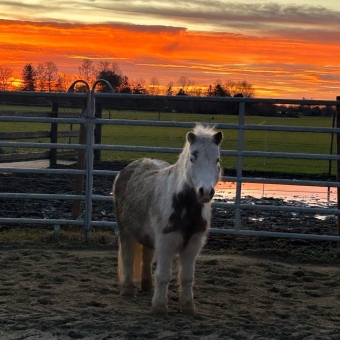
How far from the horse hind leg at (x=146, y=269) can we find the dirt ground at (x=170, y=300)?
0.10 metres

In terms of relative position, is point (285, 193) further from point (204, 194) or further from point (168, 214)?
point (204, 194)

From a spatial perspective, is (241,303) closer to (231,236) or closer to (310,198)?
(231,236)

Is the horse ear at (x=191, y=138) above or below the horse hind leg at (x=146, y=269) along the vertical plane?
above

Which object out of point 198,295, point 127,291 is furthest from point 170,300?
point 127,291

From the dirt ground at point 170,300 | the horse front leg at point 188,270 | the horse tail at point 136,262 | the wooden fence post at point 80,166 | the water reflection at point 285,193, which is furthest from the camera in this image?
the water reflection at point 285,193

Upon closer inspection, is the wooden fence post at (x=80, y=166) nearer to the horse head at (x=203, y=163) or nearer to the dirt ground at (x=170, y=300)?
the dirt ground at (x=170, y=300)

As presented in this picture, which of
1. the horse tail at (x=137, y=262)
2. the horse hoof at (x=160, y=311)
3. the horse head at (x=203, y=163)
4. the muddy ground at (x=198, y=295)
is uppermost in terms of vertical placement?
the horse head at (x=203, y=163)

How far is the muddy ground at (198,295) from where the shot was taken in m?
4.90

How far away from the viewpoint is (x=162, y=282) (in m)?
5.38

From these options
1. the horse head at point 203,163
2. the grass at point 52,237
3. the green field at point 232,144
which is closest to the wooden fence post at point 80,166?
the grass at point 52,237

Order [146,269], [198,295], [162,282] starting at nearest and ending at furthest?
[162,282] → [198,295] → [146,269]

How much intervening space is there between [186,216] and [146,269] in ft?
3.85

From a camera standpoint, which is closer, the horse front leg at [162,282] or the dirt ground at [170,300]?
the dirt ground at [170,300]

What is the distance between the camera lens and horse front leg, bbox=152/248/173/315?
5320 mm
